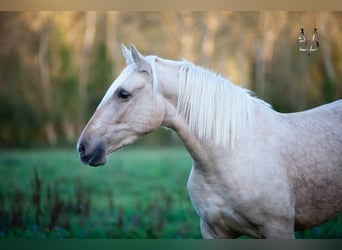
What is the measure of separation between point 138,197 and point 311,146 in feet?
4.79

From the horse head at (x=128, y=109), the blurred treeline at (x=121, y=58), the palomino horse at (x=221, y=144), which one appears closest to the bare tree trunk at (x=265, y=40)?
the blurred treeline at (x=121, y=58)

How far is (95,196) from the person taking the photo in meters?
3.74

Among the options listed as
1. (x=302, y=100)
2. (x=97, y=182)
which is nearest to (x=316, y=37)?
(x=302, y=100)

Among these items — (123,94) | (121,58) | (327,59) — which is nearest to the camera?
(123,94)

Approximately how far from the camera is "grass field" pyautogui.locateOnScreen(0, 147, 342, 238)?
3699mm

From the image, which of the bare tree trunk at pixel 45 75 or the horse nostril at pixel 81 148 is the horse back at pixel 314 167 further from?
the bare tree trunk at pixel 45 75

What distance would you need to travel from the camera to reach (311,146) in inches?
114

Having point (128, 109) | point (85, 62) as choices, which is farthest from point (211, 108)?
point (85, 62)

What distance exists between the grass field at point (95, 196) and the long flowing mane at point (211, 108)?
1.00m

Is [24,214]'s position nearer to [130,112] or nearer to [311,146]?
[130,112]

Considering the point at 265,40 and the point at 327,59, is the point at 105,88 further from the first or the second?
the point at 327,59

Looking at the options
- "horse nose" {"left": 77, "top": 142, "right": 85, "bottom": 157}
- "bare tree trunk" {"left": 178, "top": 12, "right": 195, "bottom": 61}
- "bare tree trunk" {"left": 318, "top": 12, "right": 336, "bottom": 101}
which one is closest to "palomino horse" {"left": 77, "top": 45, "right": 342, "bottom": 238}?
"horse nose" {"left": 77, "top": 142, "right": 85, "bottom": 157}

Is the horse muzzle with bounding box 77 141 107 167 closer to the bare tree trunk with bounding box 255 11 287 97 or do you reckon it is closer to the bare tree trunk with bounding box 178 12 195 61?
the bare tree trunk with bounding box 178 12 195 61

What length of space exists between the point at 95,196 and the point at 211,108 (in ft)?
4.63
